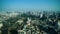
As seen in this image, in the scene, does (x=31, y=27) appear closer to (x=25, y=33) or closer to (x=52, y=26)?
(x=25, y=33)

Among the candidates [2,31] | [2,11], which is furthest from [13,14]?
[2,31]

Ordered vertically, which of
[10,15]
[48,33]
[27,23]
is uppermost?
[10,15]

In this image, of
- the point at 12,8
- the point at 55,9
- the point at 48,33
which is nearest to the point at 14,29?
the point at 12,8

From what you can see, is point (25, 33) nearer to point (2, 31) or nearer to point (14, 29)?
point (14, 29)

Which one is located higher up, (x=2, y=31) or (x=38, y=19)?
(x=38, y=19)

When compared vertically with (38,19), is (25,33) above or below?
below

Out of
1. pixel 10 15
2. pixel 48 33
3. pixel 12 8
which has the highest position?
pixel 12 8

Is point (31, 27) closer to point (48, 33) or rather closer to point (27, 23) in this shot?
point (27, 23)
